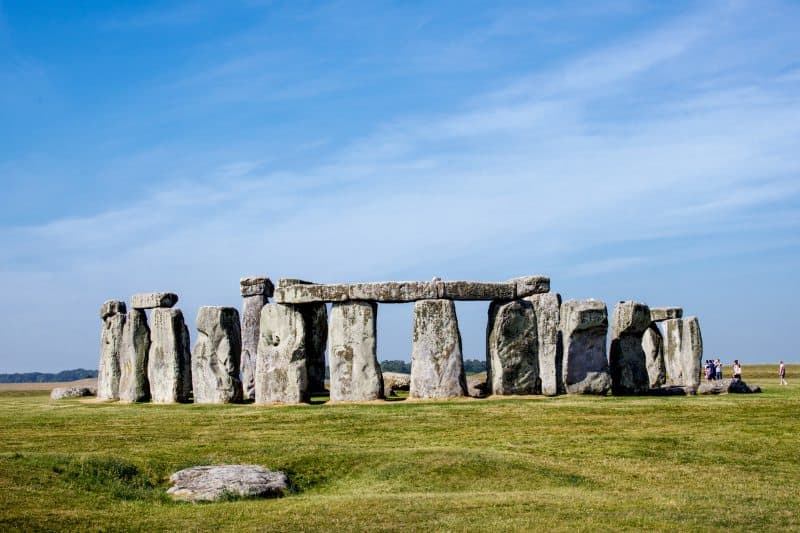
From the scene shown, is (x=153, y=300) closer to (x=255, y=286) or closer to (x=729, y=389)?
(x=255, y=286)

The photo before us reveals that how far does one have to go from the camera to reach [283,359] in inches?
1071

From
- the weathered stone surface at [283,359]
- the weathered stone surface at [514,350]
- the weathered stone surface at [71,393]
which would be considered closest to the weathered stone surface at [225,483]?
the weathered stone surface at [283,359]

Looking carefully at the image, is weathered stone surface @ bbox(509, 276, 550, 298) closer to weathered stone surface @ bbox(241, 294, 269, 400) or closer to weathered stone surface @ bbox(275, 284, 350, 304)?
weathered stone surface @ bbox(275, 284, 350, 304)

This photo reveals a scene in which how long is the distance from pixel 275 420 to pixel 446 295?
19.0 feet

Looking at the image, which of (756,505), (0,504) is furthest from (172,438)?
(756,505)

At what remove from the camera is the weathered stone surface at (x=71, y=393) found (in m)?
35.0

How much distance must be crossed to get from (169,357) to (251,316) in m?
3.17

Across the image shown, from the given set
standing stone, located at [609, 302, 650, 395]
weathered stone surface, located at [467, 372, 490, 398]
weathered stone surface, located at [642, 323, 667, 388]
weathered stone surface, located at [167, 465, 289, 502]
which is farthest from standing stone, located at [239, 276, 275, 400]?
weathered stone surface, located at [167, 465, 289, 502]

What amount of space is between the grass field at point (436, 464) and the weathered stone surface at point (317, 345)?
543cm

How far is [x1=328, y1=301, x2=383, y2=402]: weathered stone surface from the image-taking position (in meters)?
26.7

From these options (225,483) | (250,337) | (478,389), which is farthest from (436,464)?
(250,337)

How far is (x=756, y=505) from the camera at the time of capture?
47.5 ft

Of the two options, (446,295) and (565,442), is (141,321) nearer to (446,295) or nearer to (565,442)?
(446,295)

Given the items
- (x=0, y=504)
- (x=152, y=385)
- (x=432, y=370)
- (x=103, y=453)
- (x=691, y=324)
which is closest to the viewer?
(x=0, y=504)
